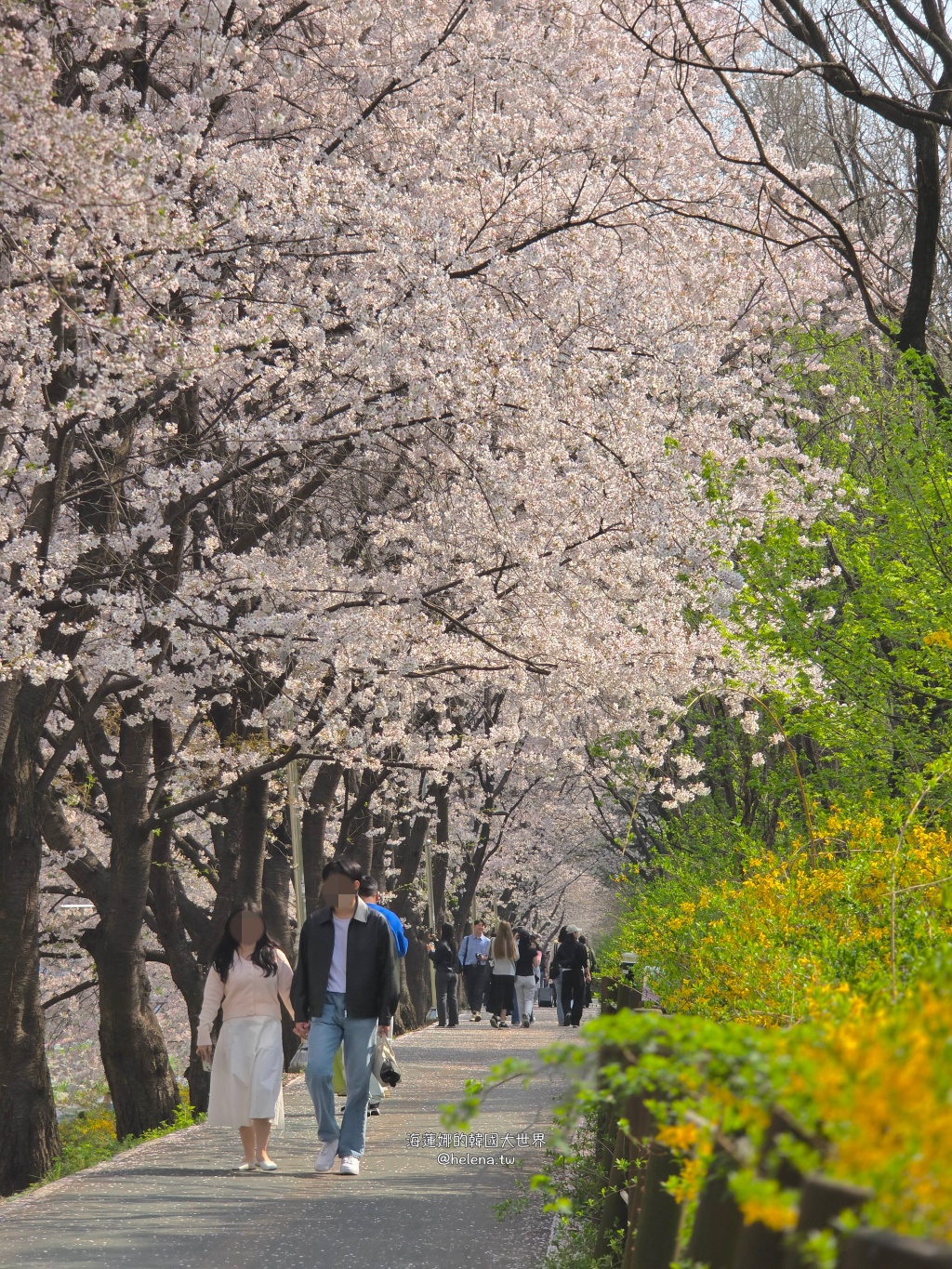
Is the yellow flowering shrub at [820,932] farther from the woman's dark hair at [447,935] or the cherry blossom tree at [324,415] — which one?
the woman's dark hair at [447,935]

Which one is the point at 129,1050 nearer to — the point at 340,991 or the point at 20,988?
the point at 20,988

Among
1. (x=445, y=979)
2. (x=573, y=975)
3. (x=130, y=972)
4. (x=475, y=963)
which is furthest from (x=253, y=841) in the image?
(x=475, y=963)

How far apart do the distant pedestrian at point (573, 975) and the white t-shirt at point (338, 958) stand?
1542 cm

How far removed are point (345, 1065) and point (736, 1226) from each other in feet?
20.1

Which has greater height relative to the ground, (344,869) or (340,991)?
(344,869)

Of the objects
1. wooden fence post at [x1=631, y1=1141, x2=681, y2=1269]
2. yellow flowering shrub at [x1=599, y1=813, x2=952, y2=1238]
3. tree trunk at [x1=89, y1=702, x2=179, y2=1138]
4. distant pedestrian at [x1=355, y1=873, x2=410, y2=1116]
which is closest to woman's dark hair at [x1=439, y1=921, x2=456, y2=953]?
tree trunk at [x1=89, y1=702, x2=179, y2=1138]

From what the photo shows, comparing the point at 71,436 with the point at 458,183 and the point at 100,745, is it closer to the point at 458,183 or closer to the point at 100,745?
the point at 458,183

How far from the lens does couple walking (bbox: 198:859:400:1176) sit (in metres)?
8.27

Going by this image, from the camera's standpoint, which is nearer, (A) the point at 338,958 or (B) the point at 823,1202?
(B) the point at 823,1202

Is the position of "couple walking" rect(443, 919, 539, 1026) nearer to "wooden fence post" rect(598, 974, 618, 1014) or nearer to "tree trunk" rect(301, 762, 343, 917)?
"tree trunk" rect(301, 762, 343, 917)

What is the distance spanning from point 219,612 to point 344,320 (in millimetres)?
2595

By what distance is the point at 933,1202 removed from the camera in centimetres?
163

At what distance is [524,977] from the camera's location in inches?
984

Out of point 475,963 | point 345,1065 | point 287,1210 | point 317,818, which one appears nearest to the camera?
point 287,1210
